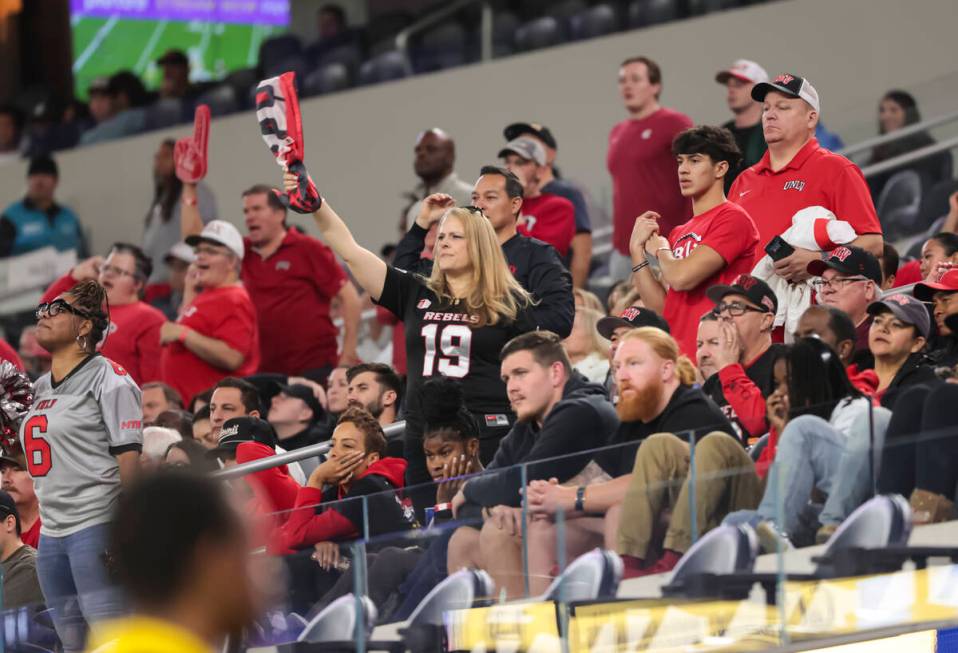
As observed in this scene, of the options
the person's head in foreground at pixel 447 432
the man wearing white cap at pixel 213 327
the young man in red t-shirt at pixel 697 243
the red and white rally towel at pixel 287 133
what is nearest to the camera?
the person's head in foreground at pixel 447 432

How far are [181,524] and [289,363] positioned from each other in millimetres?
6067

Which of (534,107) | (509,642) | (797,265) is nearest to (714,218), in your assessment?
(797,265)

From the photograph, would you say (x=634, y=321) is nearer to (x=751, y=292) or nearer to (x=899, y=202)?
(x=751, y=292)

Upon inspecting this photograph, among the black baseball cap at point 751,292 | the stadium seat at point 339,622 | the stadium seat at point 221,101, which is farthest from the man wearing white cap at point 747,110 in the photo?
the stadium seat at point 221,101

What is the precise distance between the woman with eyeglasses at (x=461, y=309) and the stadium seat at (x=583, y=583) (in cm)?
116

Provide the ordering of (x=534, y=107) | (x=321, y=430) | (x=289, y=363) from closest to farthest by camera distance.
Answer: (x=321, y=430) < (x=289, y=363) < (x=534, y=107)

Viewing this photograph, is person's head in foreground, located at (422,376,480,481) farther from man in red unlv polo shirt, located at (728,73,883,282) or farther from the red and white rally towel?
man in red unlv polo shirt, located at (728,73,883,282)

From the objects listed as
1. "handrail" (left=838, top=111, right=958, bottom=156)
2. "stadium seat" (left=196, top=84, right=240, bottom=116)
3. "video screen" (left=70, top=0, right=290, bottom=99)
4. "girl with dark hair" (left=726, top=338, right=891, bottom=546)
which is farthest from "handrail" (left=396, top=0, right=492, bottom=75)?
"girl with dark hair" (left=726, top=338, right=891, bottom=546)

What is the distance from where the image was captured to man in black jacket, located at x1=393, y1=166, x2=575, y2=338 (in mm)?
5844

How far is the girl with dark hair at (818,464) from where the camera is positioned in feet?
14.7

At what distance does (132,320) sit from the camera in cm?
795

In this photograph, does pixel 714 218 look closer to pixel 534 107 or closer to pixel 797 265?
pixel 797 265

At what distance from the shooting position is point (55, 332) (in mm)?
5434

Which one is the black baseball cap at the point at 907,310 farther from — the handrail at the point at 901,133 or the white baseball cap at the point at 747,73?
the handrail at the point at 901,133
